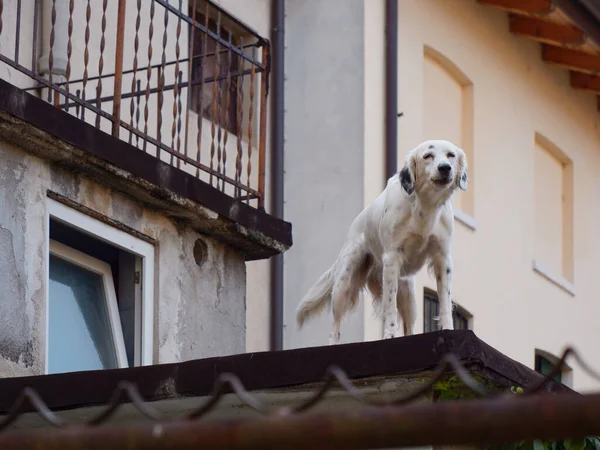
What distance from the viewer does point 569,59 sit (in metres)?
22.7

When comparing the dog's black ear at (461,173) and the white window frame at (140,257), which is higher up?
the dog's black ear at (461,173)

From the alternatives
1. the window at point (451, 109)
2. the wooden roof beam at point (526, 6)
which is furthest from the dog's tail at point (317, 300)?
the wooden roof beam at point (526, 6)

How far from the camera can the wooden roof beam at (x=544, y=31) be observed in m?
21.2

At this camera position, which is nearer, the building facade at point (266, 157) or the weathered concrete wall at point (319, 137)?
the building facade at point (266, 157)

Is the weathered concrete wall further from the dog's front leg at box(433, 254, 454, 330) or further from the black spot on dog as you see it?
the black spot on dog

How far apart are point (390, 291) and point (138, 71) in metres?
4.60

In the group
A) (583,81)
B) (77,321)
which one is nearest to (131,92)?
(77,321)

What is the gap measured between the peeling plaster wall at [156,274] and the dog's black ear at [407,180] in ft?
6.45

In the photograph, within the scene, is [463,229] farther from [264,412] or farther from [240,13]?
[264,412]

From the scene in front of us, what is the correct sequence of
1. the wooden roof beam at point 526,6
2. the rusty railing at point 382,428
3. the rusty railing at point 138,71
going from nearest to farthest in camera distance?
the rusty railing at point 382,428 < the rusty railing at point 138,71 < the wooden roof beam at point 526,6

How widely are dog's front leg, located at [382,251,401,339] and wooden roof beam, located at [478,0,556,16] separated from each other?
11132mm

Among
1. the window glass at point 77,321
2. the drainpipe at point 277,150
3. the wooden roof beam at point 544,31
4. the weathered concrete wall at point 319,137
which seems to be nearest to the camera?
the window glass at point 77,321

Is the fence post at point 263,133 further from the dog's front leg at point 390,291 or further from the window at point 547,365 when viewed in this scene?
the window at point 547,365

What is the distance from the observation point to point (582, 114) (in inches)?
950
